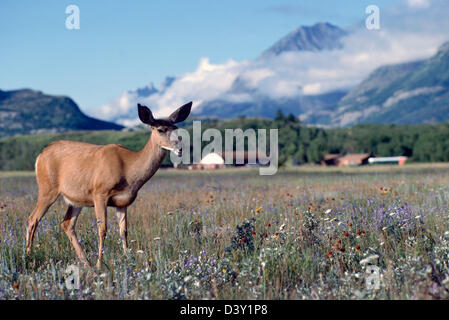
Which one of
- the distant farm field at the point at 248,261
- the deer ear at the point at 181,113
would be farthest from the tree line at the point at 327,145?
the deer ear at the point at 181,113

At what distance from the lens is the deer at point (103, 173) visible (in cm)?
662

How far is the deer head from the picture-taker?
6371 millimetres

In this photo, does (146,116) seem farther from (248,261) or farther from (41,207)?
(41,207)

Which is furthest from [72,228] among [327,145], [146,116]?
[327,145]

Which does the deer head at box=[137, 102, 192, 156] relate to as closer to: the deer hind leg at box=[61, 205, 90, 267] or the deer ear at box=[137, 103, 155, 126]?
the deer ear at box=[137, 103, 155, 126]

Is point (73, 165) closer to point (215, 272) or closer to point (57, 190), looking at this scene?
point (57, 190)

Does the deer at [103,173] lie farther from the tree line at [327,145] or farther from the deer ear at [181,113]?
the tree line at [327,145]

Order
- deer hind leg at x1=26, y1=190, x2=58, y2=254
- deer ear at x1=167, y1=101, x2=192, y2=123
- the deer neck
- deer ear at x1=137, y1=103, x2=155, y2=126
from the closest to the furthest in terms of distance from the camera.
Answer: deer ear at x1=137, y1=103, x2=155, y2=126 < deer ear at x1=167, y1=101, x2=192, y2=123 < the deer neck < deer hind leg at x1=26, y1=190, x2=58, y2=254

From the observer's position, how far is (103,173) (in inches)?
272

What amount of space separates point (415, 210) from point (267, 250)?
16.6 ft

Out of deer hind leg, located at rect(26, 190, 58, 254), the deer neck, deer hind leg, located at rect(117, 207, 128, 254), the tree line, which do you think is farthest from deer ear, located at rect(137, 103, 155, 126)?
the tree line

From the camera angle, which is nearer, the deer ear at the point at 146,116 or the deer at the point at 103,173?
the deer ear at the point at 146,116

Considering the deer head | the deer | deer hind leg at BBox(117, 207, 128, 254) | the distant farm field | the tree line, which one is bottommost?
the distant farm field

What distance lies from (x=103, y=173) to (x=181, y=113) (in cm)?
153
